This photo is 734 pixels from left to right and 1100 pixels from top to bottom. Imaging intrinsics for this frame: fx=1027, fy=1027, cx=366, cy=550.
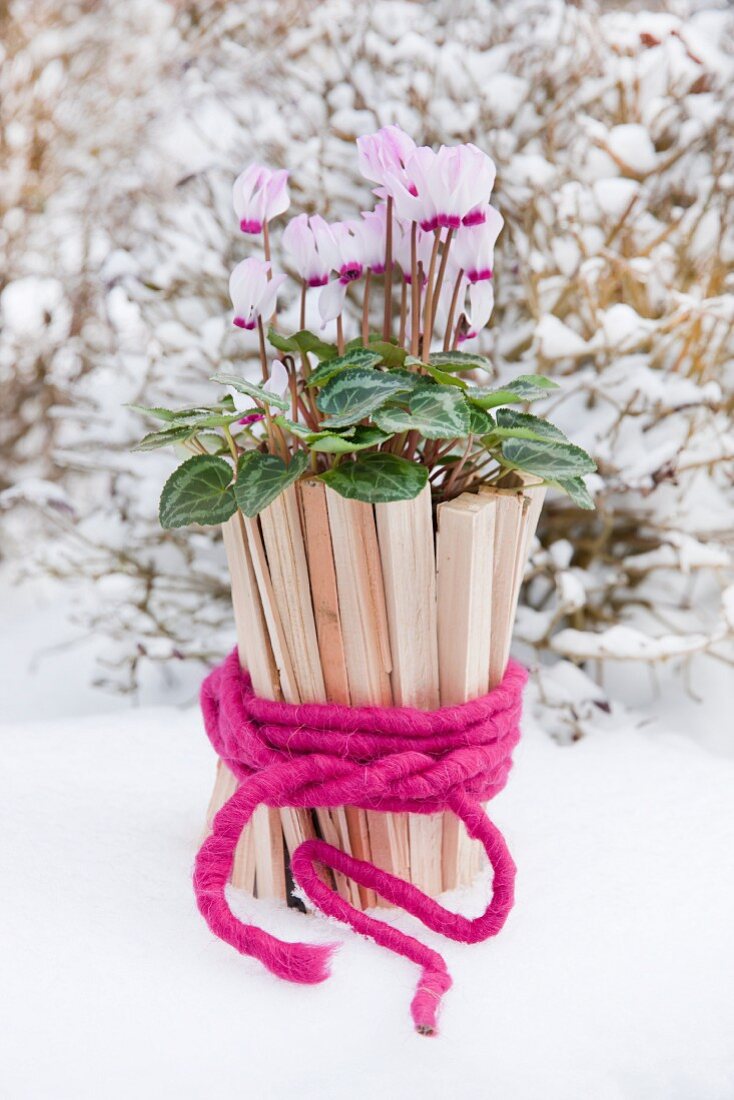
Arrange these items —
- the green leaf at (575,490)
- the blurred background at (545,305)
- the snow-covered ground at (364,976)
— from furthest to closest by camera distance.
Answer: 1. the blurred background at (545,305)
2. the green leaf at (575,490)
3. the snow-covered ground at (364,976)

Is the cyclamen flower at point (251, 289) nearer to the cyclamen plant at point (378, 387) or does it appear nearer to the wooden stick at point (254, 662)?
the cyclamen plant at point (378, 387)

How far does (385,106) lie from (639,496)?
643 mm

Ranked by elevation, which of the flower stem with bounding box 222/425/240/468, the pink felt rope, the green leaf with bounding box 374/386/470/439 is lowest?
the pink felt rope

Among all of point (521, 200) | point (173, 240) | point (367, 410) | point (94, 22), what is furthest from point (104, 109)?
point (367, 410)

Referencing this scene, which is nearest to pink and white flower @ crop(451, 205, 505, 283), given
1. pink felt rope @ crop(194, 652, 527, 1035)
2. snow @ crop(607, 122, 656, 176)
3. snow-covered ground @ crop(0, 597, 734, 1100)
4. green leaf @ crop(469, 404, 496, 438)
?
green leaf @ crop(469, 404, 496, 438)

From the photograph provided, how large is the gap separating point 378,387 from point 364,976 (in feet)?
1.29

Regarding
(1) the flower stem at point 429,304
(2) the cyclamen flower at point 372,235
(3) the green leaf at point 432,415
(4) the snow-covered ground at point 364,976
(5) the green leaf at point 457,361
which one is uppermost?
(2) the cyclamen flower at point 372,235

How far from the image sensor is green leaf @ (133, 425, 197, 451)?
0.70m

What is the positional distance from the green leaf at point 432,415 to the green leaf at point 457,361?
1.8 inches

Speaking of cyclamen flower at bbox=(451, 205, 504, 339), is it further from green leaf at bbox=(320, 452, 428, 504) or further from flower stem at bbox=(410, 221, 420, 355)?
green leaf at bbox=(320, 452, 428, 504)

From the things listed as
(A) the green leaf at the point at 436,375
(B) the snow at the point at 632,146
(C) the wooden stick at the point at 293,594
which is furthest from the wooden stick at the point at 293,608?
(B) the snow at the point at 632,146

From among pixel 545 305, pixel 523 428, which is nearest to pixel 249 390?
pixel 523 428

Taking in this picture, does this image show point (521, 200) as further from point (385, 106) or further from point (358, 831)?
point (358, 831)

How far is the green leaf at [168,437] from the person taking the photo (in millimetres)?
700
